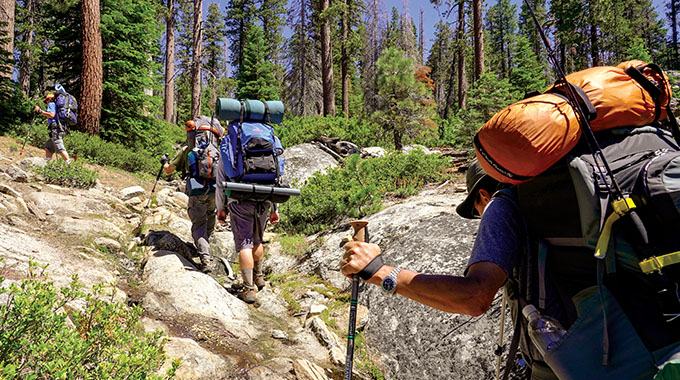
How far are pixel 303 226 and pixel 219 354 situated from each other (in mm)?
4011

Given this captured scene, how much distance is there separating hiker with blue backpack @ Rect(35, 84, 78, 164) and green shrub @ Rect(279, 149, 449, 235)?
5618 millimetres

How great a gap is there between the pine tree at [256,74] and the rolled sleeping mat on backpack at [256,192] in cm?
2224

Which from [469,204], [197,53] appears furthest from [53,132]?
[469,204]

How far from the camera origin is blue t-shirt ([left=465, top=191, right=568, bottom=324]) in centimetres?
151

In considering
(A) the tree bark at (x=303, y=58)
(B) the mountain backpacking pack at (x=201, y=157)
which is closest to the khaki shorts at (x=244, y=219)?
(B) the mountain backpacking pack at (x=201, y=157)

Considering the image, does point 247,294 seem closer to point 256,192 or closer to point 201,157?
point 256,192

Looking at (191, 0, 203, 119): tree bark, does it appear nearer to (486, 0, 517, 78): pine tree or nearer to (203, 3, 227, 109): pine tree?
(203, 3, 227, 109): pine tree

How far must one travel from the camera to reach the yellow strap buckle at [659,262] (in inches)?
46.6

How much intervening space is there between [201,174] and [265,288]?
1.81 m

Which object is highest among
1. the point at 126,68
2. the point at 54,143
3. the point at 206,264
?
the point at 126,68

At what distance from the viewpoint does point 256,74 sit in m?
26.8

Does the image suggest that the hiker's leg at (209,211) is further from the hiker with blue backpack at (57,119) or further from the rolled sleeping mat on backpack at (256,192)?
the hiker with blue backpack at (57,119)

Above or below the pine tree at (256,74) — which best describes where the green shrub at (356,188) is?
below

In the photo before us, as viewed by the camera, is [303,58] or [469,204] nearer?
[469,204]
